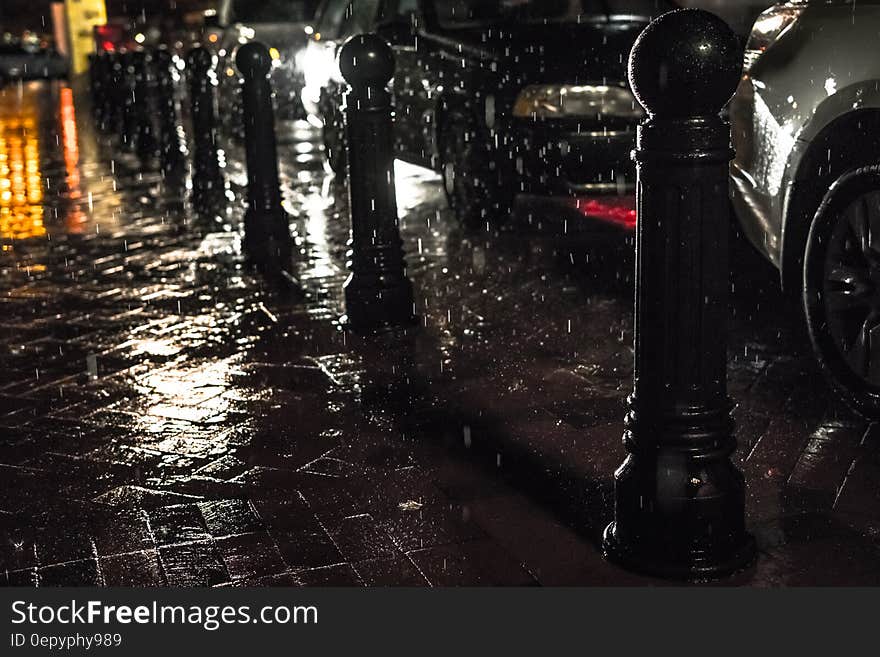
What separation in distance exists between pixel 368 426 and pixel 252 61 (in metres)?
4.10

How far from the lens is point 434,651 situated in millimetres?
2787

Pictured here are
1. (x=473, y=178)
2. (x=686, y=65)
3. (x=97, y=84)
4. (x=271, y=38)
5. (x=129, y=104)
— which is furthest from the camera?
(x=97, y=84)

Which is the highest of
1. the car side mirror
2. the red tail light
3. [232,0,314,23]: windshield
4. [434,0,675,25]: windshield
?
[232,0,314,23]: windshield

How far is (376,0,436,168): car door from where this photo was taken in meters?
8.45

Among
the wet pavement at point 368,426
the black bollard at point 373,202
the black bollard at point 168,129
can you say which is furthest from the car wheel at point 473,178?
the black bollard at point 168,129

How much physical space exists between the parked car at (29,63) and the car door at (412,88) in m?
34.0

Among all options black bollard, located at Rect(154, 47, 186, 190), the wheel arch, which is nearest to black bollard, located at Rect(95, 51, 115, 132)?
black bollard, located at Rect(154, 47, 186, 190)

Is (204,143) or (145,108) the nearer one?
(204,143)

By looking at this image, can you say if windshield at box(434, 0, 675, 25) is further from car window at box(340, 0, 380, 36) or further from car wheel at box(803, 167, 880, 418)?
car wheel at box(803, 167, 880, 418)

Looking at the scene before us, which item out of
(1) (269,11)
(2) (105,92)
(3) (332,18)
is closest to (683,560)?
(3) (332,18)

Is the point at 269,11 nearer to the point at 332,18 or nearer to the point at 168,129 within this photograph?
the point at 168,129

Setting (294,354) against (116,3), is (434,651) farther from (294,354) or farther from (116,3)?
(116,3)

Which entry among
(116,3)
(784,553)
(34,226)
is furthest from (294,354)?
(116,3)

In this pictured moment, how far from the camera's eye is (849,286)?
4.07m
